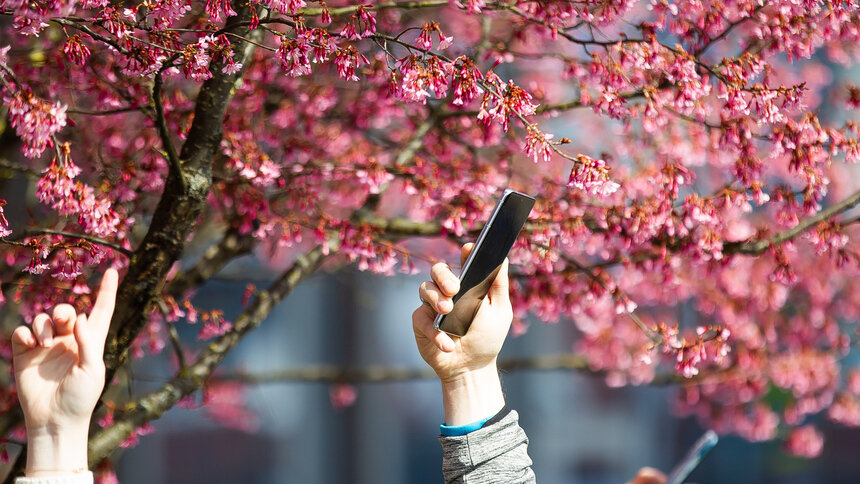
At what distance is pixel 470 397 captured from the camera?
2.22 metres

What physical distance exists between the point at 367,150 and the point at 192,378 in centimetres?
219

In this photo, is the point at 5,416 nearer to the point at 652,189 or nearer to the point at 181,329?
the point at 652,189

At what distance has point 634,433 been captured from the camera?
11.9 meters

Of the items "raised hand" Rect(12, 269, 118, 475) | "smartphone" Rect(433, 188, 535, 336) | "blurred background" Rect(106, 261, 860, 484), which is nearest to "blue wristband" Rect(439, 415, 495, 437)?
"smartphone" Rect(433, 188, 535, 336)

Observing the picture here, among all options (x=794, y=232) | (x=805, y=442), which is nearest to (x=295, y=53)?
(x=794, y=232)

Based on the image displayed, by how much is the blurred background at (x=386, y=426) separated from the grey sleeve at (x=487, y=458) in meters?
8.68

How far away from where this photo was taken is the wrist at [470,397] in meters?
2.21

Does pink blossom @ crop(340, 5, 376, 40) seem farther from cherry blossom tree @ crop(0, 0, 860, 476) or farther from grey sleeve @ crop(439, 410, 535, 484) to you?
grey sleeve @ crop(439, 410, 535, 484)

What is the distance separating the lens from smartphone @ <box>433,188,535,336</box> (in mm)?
2201

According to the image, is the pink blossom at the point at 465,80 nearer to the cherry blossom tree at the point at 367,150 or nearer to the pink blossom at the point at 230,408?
the cherry blossom tree at the point at 367,150

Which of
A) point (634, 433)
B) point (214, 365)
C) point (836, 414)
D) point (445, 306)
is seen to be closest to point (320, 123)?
point (214, 365)

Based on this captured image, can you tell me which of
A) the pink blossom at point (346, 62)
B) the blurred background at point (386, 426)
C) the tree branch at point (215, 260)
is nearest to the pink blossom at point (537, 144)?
the pink blossom at point (346, 62)

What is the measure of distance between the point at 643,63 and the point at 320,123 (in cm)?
221

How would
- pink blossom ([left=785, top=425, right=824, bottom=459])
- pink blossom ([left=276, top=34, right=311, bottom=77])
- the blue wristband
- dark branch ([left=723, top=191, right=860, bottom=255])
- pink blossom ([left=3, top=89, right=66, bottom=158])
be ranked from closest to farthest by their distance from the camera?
the blue wristband, pink blossom ([left=3, top=89, right=66, bottom=158]), pink blossom ([left=276, top=34, right=311, bottom=77]), dark branch ([left=723, top=191, right=860, bottom=255]), pink blossom ([left=785, top=425, right=824, bottom=459])
